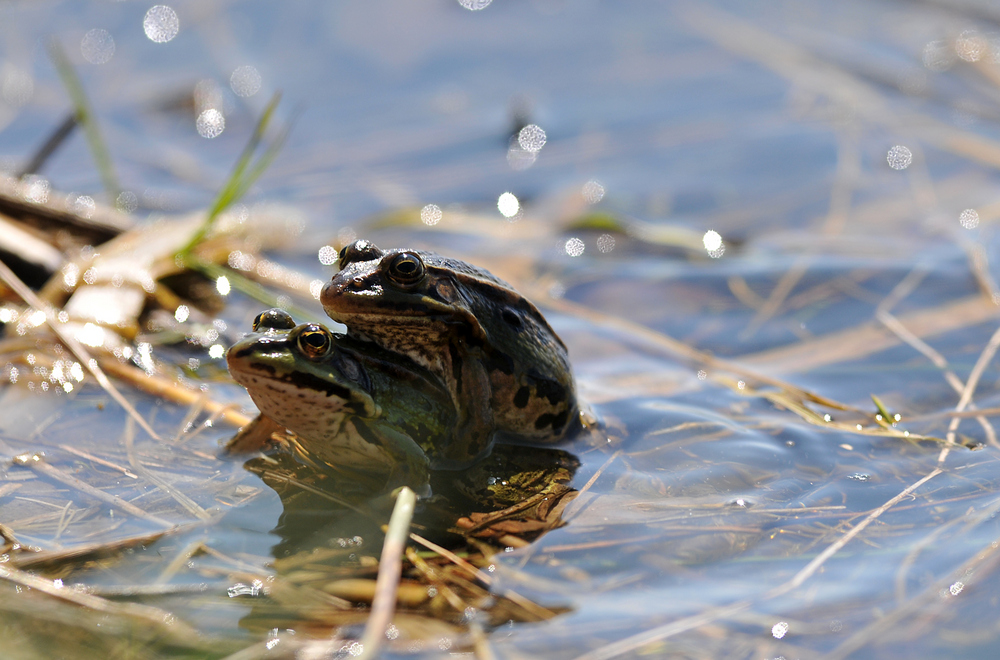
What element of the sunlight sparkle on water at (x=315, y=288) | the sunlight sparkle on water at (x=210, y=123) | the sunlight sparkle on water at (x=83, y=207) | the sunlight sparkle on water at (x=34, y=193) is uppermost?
the sunlight sparkle on water at (x=210, y=123)

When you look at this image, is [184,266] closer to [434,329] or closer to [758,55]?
[434,329]

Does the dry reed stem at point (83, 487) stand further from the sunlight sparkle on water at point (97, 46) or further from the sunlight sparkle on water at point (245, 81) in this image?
the sunlight sparkle on water at point (97, 46)

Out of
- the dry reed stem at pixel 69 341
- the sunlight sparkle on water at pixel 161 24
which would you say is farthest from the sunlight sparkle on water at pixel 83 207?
the sunlight sparkle on water at pixel 161 24

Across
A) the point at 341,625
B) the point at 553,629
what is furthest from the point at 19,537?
the point at 553,629

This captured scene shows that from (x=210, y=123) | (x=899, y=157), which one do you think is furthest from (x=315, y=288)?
(x=899, y=157)

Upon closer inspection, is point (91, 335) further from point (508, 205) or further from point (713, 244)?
point (713, 244)

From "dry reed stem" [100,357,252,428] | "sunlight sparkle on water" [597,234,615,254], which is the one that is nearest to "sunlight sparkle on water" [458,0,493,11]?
"sunlight sparkle on water" [597,234,615,254]
